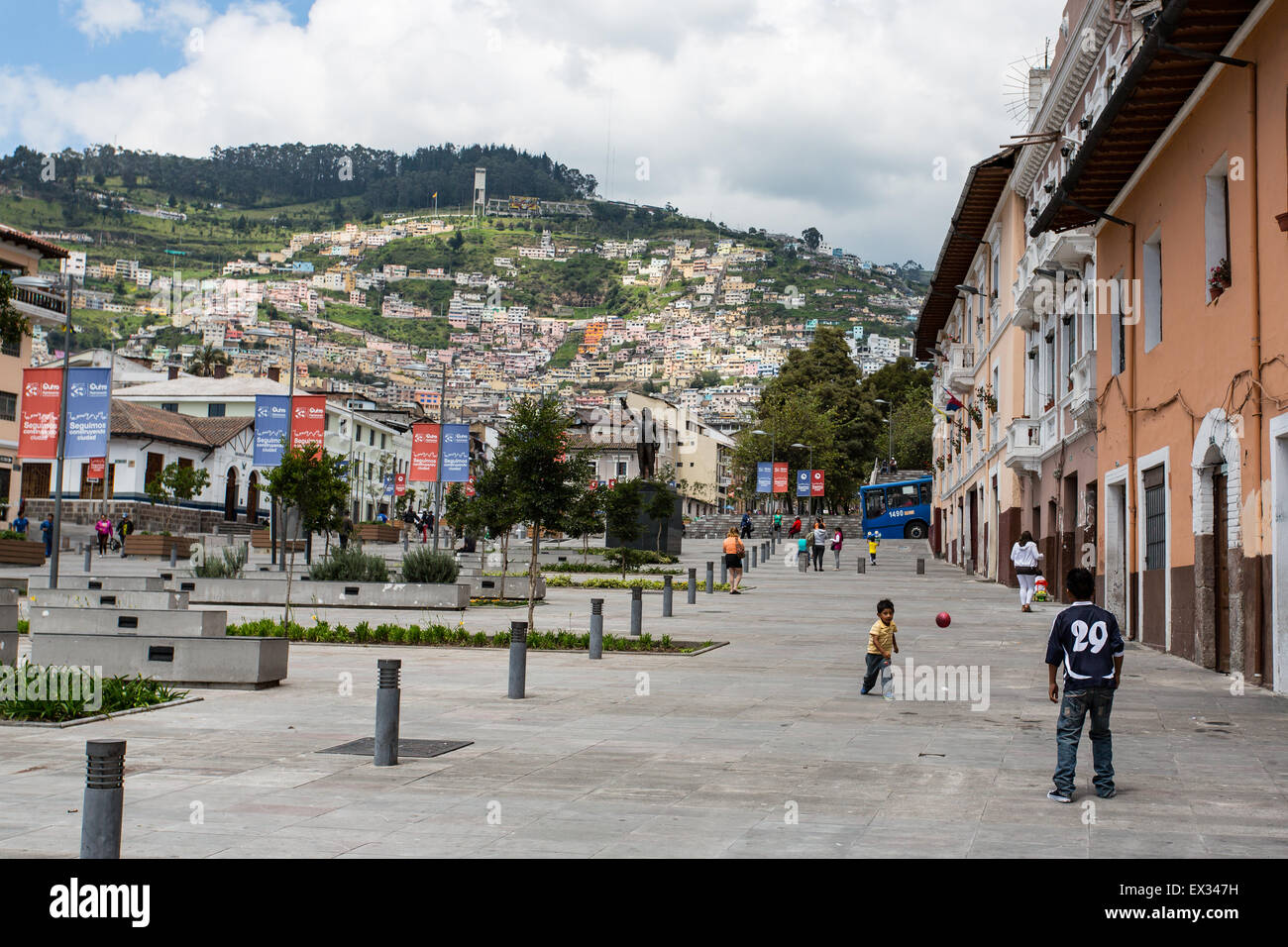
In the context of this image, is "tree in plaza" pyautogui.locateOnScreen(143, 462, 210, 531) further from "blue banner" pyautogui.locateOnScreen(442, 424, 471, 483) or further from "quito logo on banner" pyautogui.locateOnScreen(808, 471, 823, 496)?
"quito logo on banner" pyautogui.locateOnScreen(808, 471, 823, 496)

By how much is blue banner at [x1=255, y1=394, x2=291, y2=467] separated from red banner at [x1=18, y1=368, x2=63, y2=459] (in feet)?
18.4

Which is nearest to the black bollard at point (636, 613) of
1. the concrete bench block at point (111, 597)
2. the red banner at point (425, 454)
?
the concrete bench block at point (111, 597)

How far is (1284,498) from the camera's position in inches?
529

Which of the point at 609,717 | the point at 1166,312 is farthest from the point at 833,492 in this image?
the point at 609,717

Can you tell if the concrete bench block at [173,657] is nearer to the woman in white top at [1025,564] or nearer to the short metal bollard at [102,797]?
the short metal bollard at [102,797]

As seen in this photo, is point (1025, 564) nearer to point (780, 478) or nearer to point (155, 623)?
point (155, 623)

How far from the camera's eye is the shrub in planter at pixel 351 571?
27.4 m

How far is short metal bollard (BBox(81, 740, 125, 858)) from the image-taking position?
213 inches

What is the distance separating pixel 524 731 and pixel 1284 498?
854 cm

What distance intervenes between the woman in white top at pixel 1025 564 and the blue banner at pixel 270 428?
1844cm

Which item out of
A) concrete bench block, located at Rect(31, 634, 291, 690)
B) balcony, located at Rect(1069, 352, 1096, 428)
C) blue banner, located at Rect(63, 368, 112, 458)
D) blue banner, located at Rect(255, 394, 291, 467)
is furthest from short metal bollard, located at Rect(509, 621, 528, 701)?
blue banner, located at Rect(255, 394, 291, 467)
